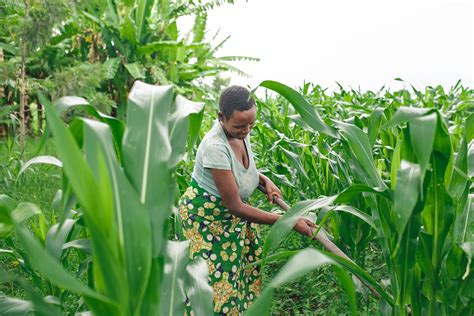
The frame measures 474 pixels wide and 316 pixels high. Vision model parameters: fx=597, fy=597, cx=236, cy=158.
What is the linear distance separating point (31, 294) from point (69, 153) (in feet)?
1.61

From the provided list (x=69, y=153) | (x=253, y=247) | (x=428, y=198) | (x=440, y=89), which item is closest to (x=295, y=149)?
(x=253, y=247)

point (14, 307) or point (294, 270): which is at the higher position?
point (294, 270)

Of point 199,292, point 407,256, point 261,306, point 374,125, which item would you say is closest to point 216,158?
point 374,125

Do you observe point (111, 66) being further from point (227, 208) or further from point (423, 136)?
point (423, 136)

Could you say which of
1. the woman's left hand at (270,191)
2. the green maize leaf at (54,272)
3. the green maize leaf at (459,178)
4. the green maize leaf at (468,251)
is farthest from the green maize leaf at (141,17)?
the green maize leaf at (54,272)

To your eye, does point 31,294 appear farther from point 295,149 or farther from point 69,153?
point 295,149

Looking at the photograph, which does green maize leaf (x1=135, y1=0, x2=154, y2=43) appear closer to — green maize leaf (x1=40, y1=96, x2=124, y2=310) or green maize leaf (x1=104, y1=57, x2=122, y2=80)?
green maize leaf (x1=104, y1=57, x2=122, y2=80)

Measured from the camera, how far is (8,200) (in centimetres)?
193

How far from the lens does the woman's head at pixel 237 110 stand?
245 cm

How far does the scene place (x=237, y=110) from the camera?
2.46 metres

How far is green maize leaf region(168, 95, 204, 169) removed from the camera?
4.15 ft

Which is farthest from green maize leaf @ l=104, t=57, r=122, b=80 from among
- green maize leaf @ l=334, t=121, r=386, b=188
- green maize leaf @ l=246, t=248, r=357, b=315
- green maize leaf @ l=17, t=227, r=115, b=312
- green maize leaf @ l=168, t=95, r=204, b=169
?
green maize leaf @ l=17, t=227, r=115, b=312

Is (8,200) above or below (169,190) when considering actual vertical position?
below

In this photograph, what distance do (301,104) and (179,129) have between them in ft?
2.26
